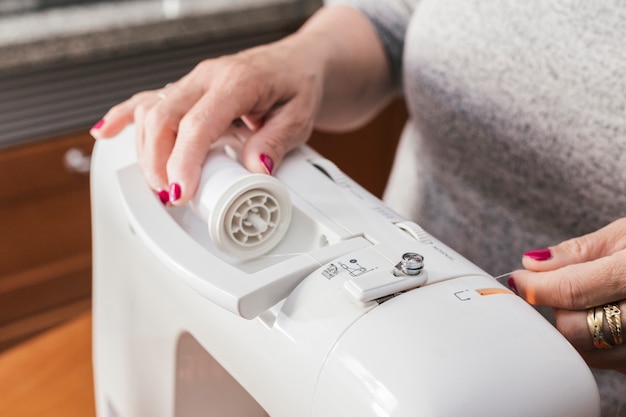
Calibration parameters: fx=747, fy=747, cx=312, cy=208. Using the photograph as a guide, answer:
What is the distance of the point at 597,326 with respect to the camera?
19.7 inches

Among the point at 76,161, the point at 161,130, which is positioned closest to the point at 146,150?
the point at 161,130

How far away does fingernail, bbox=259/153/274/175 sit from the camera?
0.58m

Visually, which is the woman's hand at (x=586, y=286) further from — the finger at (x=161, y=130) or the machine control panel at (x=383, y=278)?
the finger at (x=161, y=130)

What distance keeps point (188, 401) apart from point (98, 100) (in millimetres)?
1109

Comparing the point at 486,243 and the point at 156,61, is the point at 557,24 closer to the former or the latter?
the point at 486,243

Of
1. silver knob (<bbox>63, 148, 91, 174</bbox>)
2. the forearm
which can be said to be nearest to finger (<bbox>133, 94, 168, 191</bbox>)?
the forearm

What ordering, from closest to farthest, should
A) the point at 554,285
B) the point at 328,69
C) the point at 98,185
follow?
the point at 554,285
the point at 98,185
the point at 328,69

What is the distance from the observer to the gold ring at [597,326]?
0.50 m

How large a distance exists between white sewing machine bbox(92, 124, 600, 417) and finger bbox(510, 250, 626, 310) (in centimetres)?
6

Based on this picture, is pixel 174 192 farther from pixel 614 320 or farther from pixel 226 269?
pixel 614 320

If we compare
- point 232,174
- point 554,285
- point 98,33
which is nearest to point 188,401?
point 232,174

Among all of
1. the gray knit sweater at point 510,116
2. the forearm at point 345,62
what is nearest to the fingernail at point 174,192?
the forearm at point 345,62

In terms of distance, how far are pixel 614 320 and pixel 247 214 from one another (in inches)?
10.2

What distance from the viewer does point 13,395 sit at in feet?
2.32
